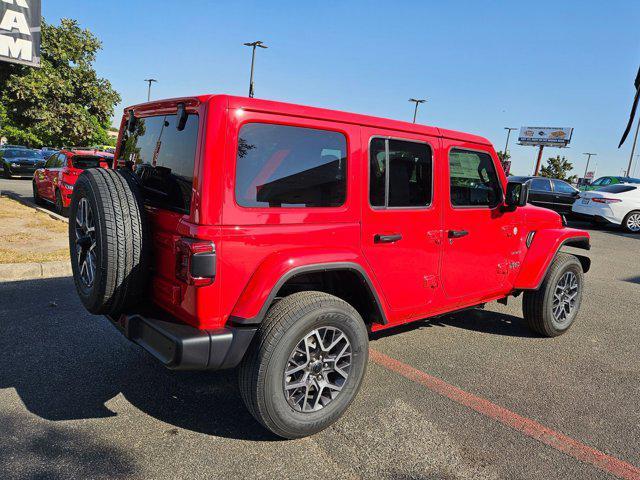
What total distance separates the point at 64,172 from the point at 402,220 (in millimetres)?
9055

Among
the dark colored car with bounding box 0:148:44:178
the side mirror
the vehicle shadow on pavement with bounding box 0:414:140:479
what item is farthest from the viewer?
the dark colored car with bounding box 0:148:44:178

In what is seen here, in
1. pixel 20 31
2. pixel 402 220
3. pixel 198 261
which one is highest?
pixel 20 31

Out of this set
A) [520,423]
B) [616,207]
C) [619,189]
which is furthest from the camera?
[619,189]

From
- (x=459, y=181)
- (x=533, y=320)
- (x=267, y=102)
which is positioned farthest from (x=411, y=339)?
(x=267, y=102)

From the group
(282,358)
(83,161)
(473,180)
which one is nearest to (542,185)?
(473,180)

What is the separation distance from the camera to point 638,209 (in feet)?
44.2

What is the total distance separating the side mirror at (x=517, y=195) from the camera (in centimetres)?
383

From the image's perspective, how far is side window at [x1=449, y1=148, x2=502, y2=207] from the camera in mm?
3598

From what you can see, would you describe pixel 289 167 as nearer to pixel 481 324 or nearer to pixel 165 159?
pixel 165 159

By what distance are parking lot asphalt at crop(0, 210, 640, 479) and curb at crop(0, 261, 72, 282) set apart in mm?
1009

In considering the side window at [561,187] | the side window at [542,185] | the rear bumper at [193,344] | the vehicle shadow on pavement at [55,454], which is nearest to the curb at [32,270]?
the vehicle shadow on pavement at [55,454]

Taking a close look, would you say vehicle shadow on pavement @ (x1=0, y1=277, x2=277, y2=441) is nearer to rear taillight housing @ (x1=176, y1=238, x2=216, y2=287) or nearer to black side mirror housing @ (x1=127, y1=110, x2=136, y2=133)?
rear taillight housing @ (x1=176, y1=238, x2=216, y2=287)

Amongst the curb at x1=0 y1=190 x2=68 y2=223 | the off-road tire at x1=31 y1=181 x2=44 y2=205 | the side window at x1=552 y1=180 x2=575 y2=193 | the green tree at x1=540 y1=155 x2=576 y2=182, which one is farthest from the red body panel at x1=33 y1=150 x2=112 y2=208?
the green tree at x1=540 y1=155 x2=576 y2=182

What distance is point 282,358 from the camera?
8.36 ft
